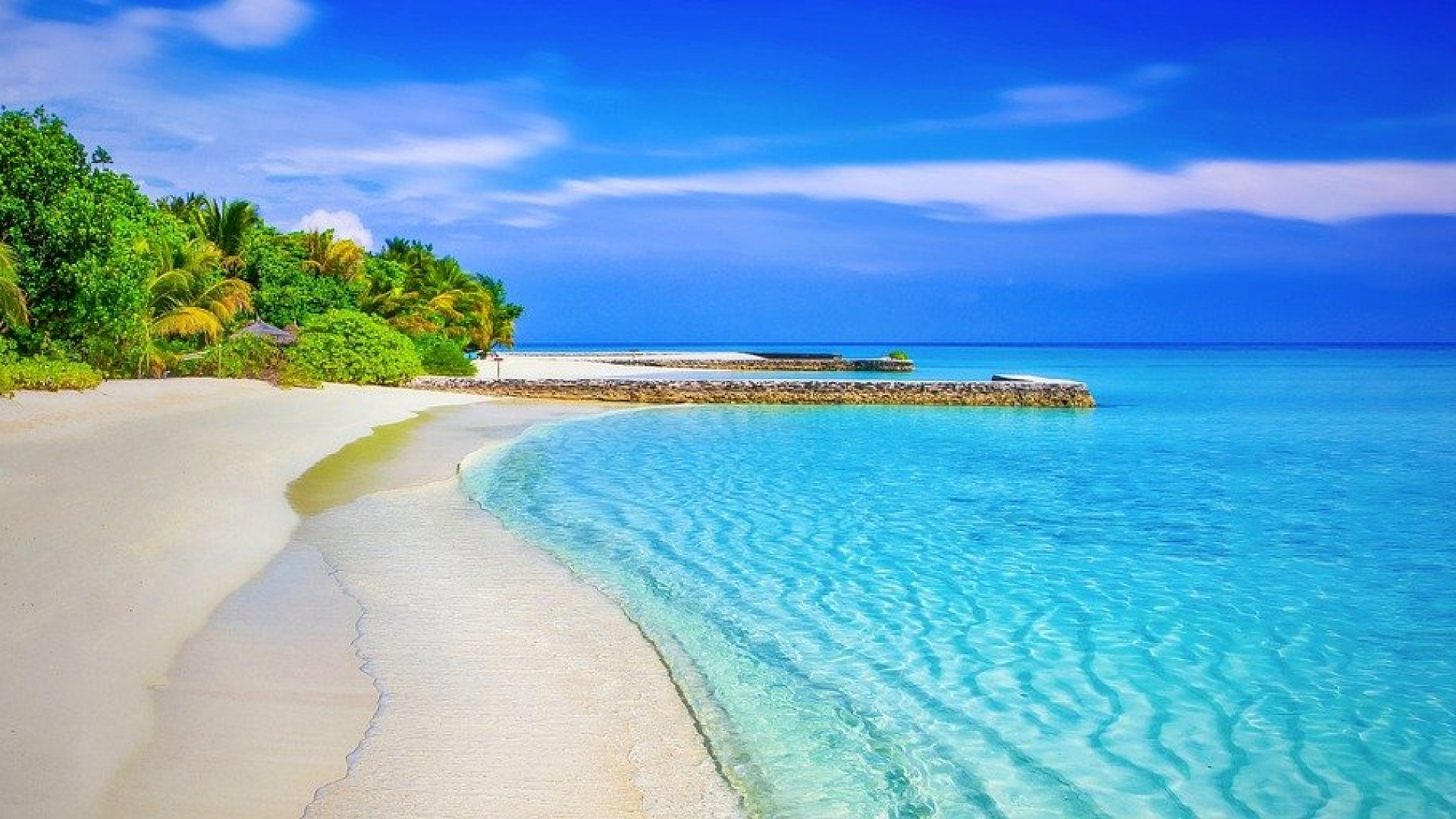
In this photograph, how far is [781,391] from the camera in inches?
1508

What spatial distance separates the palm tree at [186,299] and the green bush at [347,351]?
8.46 ft

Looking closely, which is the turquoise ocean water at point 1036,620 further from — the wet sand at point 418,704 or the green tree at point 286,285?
the green tree at point 286,285

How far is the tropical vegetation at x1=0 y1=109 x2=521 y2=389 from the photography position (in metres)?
20.7

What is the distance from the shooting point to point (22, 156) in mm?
20344

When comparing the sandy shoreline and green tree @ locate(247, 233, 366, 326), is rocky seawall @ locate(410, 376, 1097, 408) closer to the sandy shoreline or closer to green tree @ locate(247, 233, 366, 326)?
green tree @ locate(247, 233, 366, 326)

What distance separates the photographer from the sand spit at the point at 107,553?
4.88 m

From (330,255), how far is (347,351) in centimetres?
639

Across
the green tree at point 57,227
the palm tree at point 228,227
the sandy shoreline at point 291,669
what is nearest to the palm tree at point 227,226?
the palm tree at point 228,227

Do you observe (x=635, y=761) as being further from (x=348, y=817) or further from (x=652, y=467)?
(x=652, y=467)

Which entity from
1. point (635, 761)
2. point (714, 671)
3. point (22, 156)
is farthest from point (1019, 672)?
point (22, 156)

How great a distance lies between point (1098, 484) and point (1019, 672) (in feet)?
35.1

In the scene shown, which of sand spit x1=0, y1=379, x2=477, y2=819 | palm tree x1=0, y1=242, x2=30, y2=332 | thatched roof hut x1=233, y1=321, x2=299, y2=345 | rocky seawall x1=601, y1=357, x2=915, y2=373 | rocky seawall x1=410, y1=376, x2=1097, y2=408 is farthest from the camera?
rocky seawall x1=601, y1=357, x2=915, y2=373

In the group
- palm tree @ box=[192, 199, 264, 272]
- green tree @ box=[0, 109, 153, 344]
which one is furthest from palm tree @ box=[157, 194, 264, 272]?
green tree @ box=[0, 109, 153, 344]

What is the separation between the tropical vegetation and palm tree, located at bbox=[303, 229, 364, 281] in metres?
0.06
